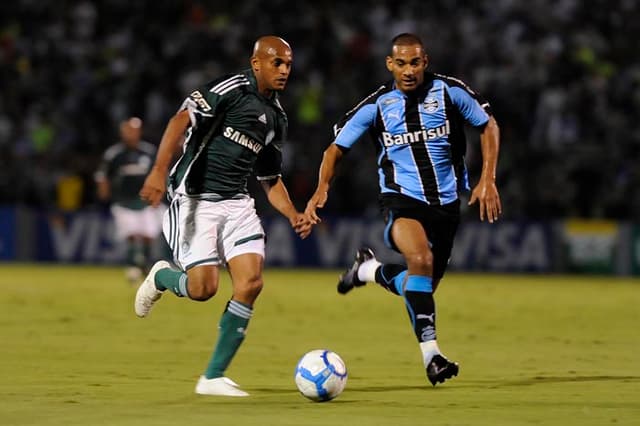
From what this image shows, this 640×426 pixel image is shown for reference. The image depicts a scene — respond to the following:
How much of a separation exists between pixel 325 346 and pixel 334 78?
13.9 m

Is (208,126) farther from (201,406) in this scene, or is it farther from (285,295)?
(285,295)

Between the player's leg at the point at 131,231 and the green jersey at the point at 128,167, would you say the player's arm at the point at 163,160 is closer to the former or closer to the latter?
the green jersey at the point at 128,167

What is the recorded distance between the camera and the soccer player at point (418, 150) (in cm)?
919

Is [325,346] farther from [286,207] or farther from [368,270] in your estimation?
[286,207]

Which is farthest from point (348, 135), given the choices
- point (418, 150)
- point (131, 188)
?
point (131, 188)

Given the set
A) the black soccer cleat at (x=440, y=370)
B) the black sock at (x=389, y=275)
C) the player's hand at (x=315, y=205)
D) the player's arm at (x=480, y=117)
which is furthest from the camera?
the black sock at (x=389, y=275)

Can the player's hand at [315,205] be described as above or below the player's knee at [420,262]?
above

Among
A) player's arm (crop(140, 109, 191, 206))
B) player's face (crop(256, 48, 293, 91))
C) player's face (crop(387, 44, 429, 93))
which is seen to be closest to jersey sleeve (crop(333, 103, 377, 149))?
player's face (crop(387, 44, 429, 93))

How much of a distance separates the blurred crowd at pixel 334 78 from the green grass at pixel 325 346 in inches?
161

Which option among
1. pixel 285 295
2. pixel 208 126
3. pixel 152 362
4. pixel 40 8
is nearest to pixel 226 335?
pixel 208 126

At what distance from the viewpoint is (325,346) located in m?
11.7

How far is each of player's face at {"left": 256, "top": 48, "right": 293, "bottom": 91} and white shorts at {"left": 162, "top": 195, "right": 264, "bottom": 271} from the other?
Answer: 2.82 feet

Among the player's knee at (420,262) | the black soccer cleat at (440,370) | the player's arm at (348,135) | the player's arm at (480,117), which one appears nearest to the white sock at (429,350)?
the black soccer cleat at (440,370)

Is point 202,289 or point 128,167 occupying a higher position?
point 128,167
